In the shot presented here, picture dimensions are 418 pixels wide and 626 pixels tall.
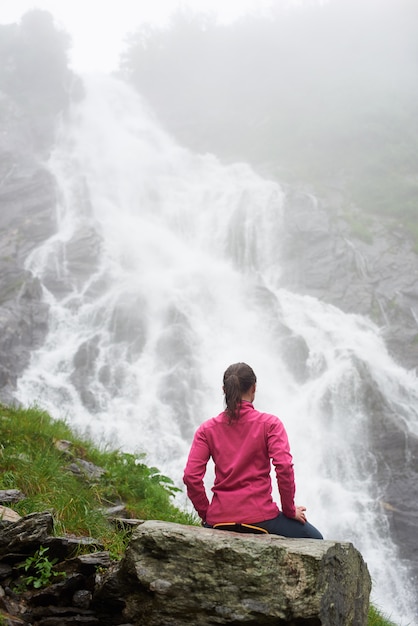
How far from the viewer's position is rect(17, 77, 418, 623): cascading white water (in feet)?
46.1

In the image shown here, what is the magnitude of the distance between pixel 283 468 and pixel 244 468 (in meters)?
0.28

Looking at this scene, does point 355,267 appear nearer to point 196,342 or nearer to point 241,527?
point 196,342

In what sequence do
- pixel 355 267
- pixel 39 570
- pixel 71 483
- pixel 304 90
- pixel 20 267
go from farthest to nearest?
pixel 304 90 → pixel 355 267 → pixel 20 267 → pixel 71 483 → pixel 39 570

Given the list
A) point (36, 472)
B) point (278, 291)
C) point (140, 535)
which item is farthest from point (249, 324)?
point (140, 535)

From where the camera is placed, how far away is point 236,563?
9.25ft

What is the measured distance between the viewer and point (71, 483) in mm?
5020

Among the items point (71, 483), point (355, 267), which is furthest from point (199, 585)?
point (355, 267)

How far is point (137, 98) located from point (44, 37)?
884 centimetres

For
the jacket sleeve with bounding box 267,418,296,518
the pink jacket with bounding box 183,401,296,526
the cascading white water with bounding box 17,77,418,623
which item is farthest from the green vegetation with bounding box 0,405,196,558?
the cascading white water with bounding box 17,77,418,623

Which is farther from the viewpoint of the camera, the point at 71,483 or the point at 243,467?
the point at 71,483

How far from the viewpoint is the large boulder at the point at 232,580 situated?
2.70 metres

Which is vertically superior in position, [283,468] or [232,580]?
[283,468]

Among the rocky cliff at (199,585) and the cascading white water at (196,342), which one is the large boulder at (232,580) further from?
the cascading white water at (196,342)

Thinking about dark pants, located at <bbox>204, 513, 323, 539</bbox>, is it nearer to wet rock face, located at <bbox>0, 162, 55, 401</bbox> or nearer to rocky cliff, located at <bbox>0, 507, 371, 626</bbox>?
rocky cliff, located at <bbox>0, 507, 371, 626</bbox>
